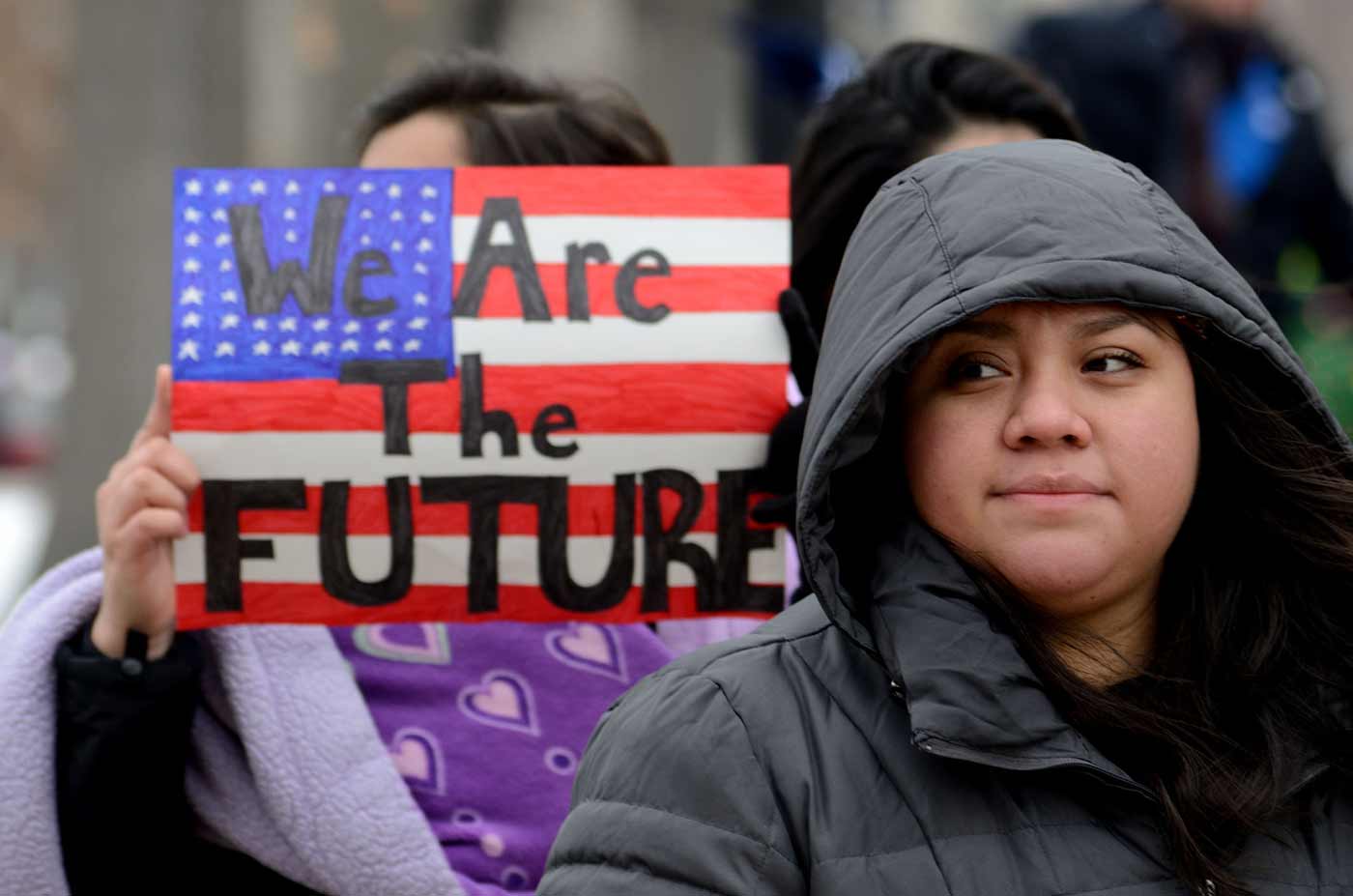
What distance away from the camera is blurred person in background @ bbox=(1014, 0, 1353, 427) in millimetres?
4473

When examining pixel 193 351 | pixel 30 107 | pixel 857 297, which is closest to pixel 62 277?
pixel 193 351

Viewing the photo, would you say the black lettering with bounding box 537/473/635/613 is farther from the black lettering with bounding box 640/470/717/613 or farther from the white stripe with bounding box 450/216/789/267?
the white stripe with bounding box 450/216/789/267

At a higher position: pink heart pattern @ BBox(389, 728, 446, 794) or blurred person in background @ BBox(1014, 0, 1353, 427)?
blurred person in background @ BBox(1014, 0, 1353, 427)

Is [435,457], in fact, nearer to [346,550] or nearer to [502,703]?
[346,550]

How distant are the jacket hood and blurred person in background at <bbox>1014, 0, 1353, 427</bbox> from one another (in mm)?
2739

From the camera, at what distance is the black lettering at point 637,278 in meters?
2.30

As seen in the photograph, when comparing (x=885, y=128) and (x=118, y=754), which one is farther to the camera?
Result: (x=885, y=128)

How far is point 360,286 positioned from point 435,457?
24 centimetres

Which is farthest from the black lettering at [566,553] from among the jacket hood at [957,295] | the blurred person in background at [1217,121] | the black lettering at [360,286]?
the blurred person in background at [1217,121]

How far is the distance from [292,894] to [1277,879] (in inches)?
48.5

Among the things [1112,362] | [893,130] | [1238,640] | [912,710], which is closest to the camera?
[912,710]

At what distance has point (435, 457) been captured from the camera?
7.36 ft

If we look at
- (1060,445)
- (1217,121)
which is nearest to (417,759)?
(1060,445)

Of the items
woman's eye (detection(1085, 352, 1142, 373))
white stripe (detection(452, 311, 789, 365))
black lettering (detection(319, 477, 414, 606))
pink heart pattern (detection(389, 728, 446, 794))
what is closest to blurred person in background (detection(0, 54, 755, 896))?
pink heart pattern (detection(389, 728, 446, 794))
